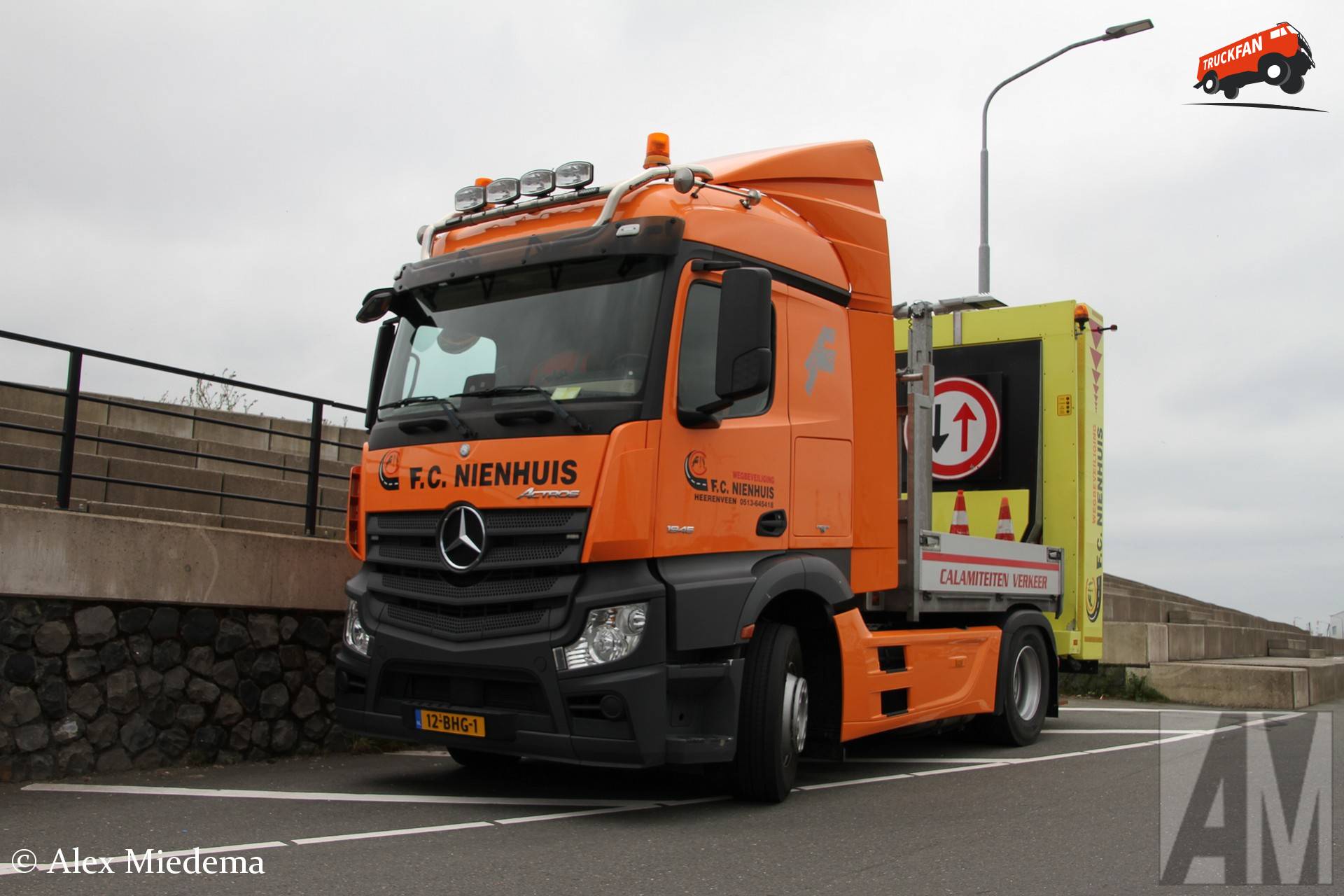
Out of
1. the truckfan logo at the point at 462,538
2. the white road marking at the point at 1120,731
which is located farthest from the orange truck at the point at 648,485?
the white road marking at the point at 1120,731

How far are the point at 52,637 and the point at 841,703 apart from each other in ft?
14.4

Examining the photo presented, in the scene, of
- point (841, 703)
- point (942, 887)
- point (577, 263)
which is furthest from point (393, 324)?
point (942, 887)

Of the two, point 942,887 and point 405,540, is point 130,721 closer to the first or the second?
point 405,540

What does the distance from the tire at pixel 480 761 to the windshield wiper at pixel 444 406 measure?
2169 millimetres

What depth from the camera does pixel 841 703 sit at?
700 centimetres

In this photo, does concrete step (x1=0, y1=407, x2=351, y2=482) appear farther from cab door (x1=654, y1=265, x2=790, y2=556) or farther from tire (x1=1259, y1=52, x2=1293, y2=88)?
tire (x1=1259, y1=52, x2=1293, y2=88)

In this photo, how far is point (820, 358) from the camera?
7.14 m

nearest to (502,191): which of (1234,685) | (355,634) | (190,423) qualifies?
(355,634)

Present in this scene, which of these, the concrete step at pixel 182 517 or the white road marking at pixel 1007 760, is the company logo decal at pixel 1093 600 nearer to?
the white road marking at pixel 1007 760

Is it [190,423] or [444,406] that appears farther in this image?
[190,423]

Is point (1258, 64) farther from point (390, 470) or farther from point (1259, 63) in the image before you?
point (390, 470)

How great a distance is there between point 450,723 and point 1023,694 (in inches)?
200

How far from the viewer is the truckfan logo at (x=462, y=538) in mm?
6191

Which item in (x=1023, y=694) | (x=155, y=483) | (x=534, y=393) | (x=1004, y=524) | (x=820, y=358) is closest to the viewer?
(x=534, y=393)
